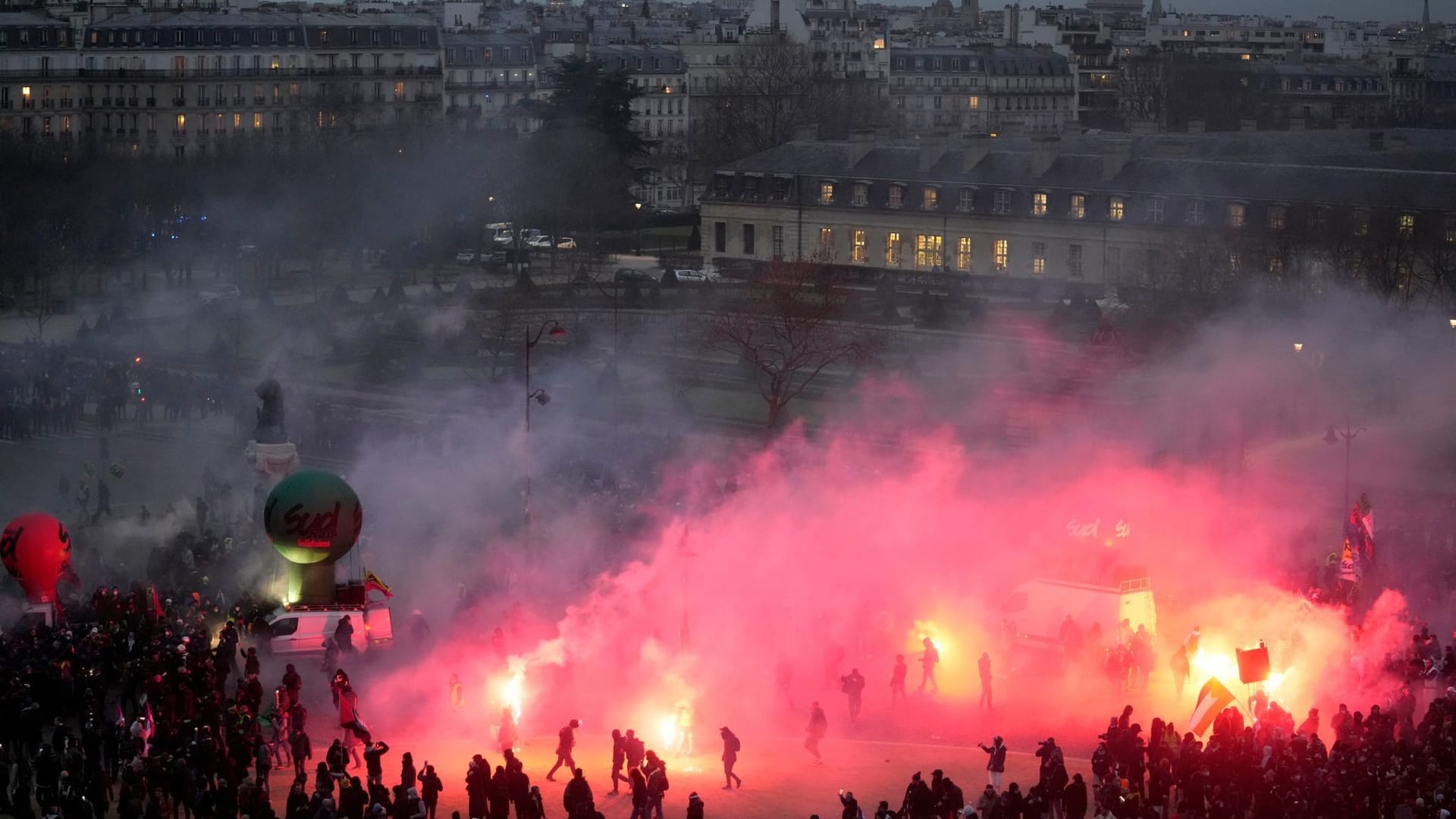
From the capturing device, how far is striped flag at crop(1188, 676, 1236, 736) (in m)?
23.9

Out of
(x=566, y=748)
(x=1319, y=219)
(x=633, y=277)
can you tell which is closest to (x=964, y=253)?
(x=633, y=277)

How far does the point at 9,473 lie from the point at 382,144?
43043mm

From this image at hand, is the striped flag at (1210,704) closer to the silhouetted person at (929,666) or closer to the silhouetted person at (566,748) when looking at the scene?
the silhouetted person at (929,666)

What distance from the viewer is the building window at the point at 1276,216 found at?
57.3m

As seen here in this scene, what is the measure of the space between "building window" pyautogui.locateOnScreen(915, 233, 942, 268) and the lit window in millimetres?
690

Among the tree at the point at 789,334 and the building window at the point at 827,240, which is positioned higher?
the tree at the point at 789,334

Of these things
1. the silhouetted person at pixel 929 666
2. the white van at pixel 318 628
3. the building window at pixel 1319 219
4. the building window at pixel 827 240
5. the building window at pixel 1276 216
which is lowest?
the building window at pixel 827 240

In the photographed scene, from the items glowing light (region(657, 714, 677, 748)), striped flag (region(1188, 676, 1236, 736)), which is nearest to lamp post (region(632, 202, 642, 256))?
glowing light (region(657, 714, 677, 748))

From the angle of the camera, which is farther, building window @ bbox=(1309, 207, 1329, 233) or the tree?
building window @ bbox=(1309, 207, 1329, 233)

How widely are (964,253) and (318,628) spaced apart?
42.0 metres

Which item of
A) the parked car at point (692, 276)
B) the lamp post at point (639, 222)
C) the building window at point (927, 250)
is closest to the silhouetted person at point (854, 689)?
the parked car at point (692, 276)

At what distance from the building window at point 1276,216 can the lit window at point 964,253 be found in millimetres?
11617

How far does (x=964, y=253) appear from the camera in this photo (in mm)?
67438

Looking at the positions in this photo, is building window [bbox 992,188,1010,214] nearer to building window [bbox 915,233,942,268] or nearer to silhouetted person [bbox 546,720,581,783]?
building window [bbox 915,233,942,268]
